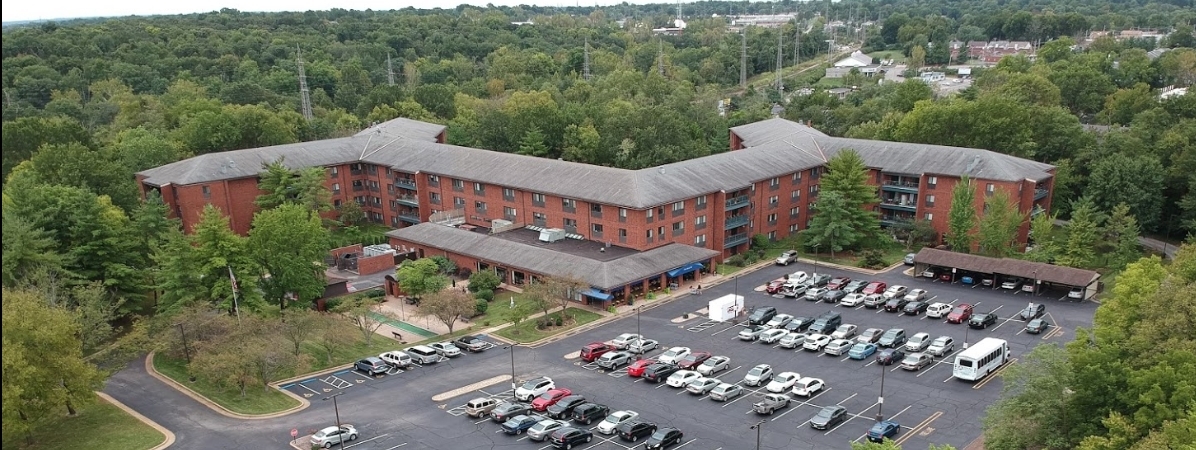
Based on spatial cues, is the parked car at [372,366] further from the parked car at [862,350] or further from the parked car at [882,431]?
the parked car at [862,350]

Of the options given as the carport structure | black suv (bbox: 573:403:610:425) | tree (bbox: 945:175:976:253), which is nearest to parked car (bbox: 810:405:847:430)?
black suv (bbox: 573:403:610:425)

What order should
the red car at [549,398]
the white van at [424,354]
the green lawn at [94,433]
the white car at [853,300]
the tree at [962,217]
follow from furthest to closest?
1. the tree at [962,217]
2. the white car at [853,300]
3. the white van at [424,354]
4. the red car at [549,398]
5. the green lawn at [94,433]

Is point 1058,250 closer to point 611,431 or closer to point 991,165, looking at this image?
point 991,165

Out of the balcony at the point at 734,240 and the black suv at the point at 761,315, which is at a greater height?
the balcony at the point at 734,240

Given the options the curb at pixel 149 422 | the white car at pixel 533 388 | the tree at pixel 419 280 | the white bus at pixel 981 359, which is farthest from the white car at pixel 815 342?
the curb at pixel 149 422

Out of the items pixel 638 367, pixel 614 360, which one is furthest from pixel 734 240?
pixel 638 367

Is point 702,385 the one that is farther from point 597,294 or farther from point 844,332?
point 597,294

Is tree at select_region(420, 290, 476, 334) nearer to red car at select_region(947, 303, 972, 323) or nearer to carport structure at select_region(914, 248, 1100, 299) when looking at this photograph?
red car at select_region(947, 303, 972, 323)

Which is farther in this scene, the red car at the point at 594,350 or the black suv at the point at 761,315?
the black suv at the point at 761,315
